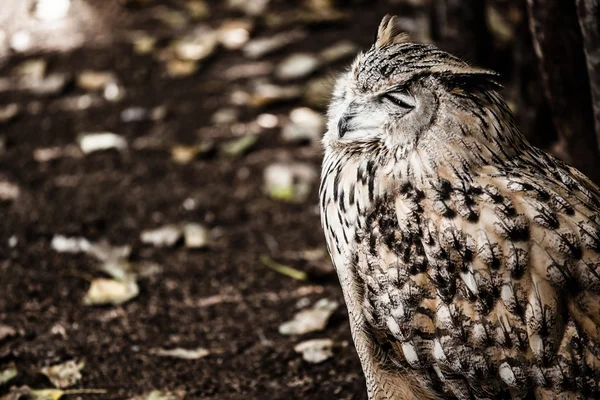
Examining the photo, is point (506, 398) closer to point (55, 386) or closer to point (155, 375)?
point (155, 375)

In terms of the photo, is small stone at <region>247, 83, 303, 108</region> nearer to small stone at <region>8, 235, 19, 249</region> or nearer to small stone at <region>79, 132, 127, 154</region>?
small stone at <region>79, 132, 127, 154</region>

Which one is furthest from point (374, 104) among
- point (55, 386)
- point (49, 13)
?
point (49, 13)

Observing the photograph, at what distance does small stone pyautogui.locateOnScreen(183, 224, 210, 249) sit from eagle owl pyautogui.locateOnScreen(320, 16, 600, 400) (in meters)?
1.49

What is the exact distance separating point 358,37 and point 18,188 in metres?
2.53

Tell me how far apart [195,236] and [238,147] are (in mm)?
817

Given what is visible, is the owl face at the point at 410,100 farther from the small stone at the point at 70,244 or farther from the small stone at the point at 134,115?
the small stone at the point at 134,115

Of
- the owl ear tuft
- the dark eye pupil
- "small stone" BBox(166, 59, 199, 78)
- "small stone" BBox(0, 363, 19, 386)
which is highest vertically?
the owl ear tuft

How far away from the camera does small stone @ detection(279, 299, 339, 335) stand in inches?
125

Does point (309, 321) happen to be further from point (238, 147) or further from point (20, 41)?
point (20, 41)

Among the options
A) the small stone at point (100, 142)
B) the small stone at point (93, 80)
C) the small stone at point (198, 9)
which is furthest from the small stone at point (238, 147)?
the small stone at point (198, 9)

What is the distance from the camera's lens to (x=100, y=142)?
14.9 feet

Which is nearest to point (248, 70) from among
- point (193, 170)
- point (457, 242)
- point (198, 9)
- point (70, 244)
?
point (198, 9)

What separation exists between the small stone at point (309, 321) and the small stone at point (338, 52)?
7.38 feet

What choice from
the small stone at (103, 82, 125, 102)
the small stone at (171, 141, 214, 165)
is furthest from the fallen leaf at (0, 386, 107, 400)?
the small stone at (103, 82, 125, 102)
